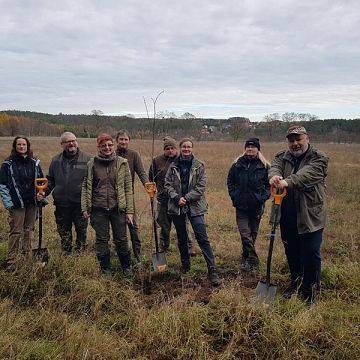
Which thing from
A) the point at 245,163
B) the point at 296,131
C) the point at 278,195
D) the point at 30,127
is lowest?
the point at 278,195

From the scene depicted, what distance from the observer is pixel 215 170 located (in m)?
20.1

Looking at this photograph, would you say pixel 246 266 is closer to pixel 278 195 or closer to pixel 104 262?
pixel 278 195

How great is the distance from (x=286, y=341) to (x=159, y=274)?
2.13m

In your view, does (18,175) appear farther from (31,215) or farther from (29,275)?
(29,275)

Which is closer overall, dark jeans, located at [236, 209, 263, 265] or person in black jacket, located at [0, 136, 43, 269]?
person in black jacket, located at [0, 136, 43, 269]

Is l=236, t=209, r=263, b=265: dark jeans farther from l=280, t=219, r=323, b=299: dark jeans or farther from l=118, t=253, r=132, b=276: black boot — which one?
Answer: l=118, t=253, r=132, b=276: black boot

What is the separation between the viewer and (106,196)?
4574 mm

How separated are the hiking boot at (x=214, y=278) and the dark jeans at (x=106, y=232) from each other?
1.17m

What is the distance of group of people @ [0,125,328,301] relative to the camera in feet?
13.0

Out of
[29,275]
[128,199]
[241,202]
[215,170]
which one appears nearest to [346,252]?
[241,202]

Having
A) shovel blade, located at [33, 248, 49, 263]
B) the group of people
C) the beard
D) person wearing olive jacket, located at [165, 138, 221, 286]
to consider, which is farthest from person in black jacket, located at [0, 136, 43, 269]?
the beard

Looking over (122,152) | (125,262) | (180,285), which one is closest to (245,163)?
(122,152)

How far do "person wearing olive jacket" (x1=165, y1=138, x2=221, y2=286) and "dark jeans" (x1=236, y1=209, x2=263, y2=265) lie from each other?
2.36 feet

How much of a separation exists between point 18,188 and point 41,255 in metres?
1.02
